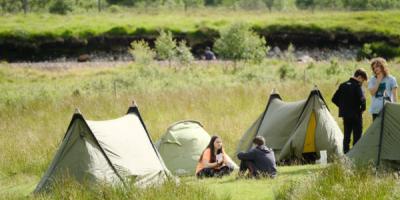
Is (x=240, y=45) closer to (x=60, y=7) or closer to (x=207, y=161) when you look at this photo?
(x=207, y=161)

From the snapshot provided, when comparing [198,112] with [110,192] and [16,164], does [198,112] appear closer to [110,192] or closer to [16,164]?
[16,164]

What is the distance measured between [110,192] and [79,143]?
5.83 feet

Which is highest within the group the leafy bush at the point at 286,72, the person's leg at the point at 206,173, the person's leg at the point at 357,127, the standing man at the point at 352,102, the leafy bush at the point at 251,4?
the leafy bush at the point at 251,4

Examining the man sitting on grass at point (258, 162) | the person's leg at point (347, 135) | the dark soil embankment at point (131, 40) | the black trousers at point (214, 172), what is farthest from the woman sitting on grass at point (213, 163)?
the dark soil embankment at point (131, 40)

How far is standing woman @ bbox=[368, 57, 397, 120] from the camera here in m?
14.9

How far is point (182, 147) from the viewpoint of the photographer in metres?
17.0

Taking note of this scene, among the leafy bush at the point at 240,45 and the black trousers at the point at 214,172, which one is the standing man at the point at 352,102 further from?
the leafy bush at the point at 240,45

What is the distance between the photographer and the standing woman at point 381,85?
1485 cm

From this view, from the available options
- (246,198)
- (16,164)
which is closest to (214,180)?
(246,198)

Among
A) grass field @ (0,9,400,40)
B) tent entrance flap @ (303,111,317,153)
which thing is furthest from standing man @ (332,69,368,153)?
grass field @ (0,9,400,40)

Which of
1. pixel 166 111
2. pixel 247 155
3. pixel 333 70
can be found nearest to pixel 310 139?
pixel 247 155

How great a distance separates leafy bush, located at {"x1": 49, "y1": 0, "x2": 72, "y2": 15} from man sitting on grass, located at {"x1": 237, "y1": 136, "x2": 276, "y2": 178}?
271ft

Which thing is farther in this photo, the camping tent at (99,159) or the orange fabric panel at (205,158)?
the orange fabric panel at (205,158)

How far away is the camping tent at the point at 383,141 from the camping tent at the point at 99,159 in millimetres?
3568
